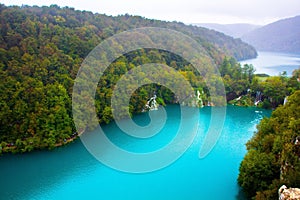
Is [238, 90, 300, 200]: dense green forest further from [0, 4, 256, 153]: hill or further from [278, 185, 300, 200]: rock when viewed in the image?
[0, 4, 256, 153]: hill

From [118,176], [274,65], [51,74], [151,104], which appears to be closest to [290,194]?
[118,176]

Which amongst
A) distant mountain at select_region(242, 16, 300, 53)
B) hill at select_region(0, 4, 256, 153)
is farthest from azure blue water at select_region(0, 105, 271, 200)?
distant mountain at select_region(242, 16, 300, 53)

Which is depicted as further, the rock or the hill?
the hill

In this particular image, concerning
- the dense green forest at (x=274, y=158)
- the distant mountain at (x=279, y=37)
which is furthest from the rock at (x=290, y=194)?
the distant mountain at (x=279, y=37)

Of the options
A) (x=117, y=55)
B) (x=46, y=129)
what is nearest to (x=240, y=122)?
(x=117, y=55)

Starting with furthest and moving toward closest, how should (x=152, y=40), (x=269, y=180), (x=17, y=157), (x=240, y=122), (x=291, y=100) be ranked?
(x=152, y=40), (x=240, y=122), (x=17, y=157), (x=291, y=100), (x=269, y=180)

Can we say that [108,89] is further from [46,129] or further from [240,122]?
[240,122]
